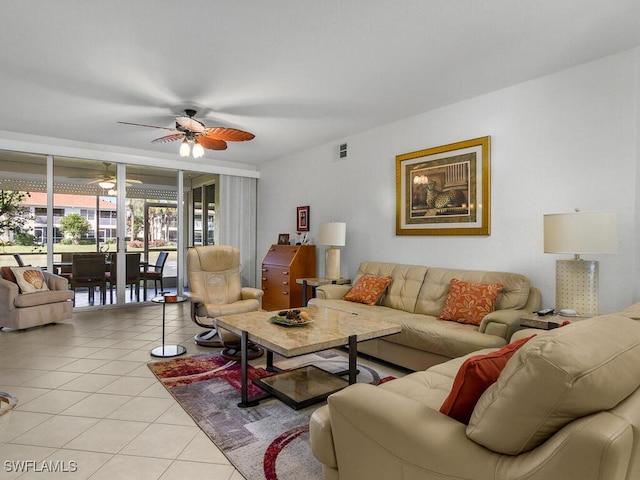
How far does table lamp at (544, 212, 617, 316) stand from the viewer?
2.44 m

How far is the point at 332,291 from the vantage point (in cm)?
431

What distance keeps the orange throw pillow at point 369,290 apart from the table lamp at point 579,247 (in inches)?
67.0

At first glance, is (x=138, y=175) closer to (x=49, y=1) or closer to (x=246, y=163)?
(x=246, y=163)

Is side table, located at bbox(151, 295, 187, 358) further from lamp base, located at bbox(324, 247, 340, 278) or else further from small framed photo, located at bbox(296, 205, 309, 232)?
small framed photo, located at bbox(296, 205, 309, 232)

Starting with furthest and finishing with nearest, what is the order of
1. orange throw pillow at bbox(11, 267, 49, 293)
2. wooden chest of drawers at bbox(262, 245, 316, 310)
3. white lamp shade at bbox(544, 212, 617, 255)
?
wooden chest of drawers at bbox(262, 245, 316, 310)
orange throw pillow at bbox(11, 267, 49, 293)
white lamp shade at bbox(544, 212, 617, 255)

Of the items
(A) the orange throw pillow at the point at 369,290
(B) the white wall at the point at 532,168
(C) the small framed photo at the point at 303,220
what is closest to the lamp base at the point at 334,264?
(B) the white wall at the point at 532,168

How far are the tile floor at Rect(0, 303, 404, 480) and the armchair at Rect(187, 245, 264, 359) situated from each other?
1.10ft

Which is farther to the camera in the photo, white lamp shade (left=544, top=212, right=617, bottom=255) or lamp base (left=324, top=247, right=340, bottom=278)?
lamp base (left=324, top=247, right=340, bottom=278)

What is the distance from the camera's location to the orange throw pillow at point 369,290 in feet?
13.2

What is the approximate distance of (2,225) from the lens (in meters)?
5.27

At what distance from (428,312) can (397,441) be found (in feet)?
8.25

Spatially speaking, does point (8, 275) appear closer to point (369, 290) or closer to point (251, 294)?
point (251, 294)

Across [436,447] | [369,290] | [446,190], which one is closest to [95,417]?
[436,447]

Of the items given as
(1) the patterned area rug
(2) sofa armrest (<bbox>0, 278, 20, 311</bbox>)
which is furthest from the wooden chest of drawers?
(2) sofa armrest (<bbox>0, 278, 20, 311</bbox>)
